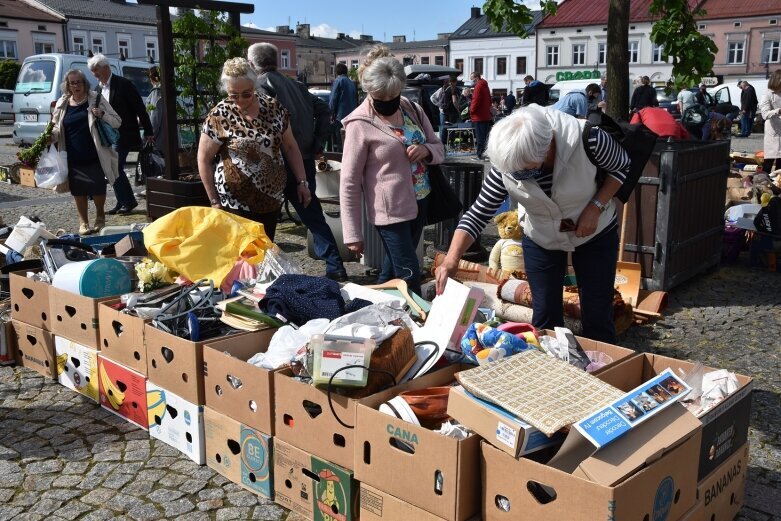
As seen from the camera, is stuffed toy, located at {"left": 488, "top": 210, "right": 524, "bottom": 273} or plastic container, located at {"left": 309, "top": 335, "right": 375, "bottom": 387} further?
stuffed toy, located at {"left": 488, "top": 210, "right": 524, "bottom": 273}

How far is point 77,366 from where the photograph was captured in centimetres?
423

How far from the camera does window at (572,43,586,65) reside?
58625 mm

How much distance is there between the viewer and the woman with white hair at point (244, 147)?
4883mm

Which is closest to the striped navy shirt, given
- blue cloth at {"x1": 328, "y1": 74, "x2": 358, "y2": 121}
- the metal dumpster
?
the metal dumpster

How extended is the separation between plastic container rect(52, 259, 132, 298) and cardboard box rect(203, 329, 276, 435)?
44.4 inches

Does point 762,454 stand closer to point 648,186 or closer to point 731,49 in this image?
point 648,186

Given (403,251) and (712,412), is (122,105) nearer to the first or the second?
(403,251)

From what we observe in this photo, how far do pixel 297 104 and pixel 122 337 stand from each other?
3337 mm

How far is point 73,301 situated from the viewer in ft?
13.5

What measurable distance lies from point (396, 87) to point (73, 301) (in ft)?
6.75

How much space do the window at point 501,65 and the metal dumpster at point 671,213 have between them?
198ft

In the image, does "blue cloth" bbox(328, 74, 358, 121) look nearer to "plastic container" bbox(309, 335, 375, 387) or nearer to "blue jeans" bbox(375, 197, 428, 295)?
"blue jeans" bbox(375, 197, 428, 295)

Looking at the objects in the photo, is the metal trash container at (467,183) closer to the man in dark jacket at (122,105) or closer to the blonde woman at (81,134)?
the blonde woman at (81,134)

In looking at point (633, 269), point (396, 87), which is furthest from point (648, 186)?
point (396, 87)
